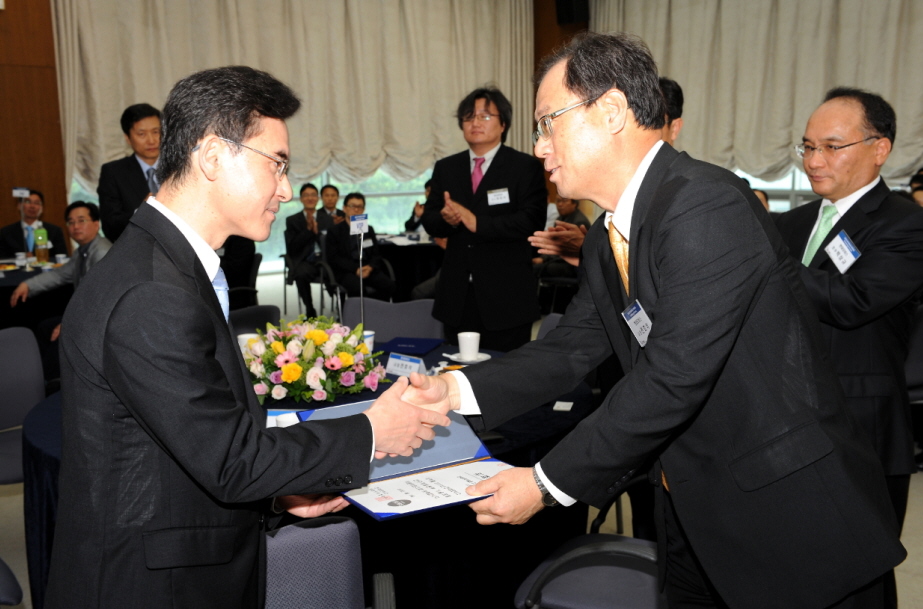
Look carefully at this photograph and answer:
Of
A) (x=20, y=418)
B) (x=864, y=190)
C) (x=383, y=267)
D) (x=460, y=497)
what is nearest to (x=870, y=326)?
(x=864, y=190)

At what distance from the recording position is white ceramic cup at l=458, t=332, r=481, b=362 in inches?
111

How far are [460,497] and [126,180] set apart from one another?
373cm

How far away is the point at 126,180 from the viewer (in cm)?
447

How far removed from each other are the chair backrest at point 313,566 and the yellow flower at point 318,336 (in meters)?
0.88

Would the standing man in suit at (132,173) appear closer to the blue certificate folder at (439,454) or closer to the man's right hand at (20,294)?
the man's right hand at (20,294)

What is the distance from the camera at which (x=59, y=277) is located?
17.0 ft

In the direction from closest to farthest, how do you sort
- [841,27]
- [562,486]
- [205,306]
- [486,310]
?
[205,306], [562,486], [486,310], [841,27]

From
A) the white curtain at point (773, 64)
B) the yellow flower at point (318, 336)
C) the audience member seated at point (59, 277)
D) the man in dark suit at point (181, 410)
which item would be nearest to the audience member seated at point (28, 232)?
the audience member seated at point (59, 277)

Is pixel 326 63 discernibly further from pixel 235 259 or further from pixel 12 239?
pixel 235 259

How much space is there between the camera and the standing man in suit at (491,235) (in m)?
3.84

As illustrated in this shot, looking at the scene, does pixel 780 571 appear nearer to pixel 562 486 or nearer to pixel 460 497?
pixel 562 486

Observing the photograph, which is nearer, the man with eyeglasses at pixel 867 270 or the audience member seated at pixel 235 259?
the man with eyeglasses at pixel 867 270

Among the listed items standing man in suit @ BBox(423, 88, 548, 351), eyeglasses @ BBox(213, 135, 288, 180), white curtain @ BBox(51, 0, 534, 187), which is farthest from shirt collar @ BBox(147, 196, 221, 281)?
white curtain @ BBox(51, 0, 534, 187)

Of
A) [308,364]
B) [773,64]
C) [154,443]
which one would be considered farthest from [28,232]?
[773,64]
